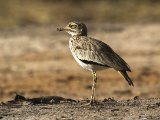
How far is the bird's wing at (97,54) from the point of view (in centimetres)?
1048

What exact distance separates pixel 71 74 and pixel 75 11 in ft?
48.1

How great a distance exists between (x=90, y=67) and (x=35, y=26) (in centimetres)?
2131

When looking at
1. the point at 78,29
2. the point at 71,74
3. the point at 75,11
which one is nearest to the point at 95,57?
the point at 78,29

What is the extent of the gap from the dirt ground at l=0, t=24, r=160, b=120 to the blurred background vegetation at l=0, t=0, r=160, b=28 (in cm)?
177

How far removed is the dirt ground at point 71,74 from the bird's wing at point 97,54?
0.65m

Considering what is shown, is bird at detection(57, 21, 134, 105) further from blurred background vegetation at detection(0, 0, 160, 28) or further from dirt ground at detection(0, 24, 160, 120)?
blurred background vegetation at detection(0, 0, 160, 28)

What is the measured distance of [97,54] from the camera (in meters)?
10.6

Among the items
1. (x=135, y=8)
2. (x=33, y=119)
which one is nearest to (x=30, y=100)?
(x=33, y=119)

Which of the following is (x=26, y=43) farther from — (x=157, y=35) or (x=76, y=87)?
(x=76, y=87)

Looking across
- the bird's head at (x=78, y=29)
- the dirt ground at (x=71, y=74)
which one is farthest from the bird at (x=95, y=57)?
the dirt ground at (x=71, y=74)

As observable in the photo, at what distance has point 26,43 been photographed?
2648cm

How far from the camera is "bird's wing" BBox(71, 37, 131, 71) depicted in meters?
10.5

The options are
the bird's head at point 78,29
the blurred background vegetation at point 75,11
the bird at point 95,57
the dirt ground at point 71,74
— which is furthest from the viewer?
the blurred background vegetation at point 75,11

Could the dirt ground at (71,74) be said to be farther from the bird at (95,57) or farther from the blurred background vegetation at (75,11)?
the blurred background vegetation at (75,11)
